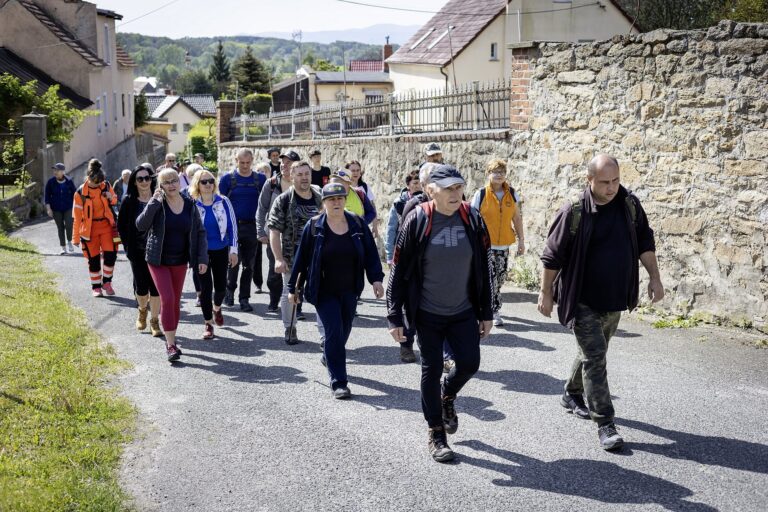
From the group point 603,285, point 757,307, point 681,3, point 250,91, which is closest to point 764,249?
point 757,307

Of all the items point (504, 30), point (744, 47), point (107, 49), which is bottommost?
point (744, 47)

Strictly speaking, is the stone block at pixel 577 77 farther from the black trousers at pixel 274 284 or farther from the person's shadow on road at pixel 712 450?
the person's shadow on road at pixel 712 450

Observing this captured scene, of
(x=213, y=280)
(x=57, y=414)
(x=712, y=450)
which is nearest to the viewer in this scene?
(x=712, y=450)

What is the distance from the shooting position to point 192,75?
141 m

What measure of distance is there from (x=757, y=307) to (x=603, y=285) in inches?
161

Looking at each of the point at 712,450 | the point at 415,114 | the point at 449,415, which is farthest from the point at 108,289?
the point at 712,450

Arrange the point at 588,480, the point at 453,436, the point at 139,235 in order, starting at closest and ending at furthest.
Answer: the point at 588,480 → the point at 453,436 → the point at 139,235

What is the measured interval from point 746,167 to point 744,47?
1255 mm

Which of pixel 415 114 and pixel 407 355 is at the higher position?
pixel 415 114

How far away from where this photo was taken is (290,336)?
932cm

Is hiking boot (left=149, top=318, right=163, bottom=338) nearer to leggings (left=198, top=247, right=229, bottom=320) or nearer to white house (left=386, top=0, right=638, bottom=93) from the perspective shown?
leggings (left=198, top=247, right=229, bottom=320)

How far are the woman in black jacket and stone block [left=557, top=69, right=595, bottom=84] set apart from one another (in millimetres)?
5928

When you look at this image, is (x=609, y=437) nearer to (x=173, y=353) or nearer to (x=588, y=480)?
(x=588, y=480)

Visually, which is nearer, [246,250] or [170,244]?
[170,244]
